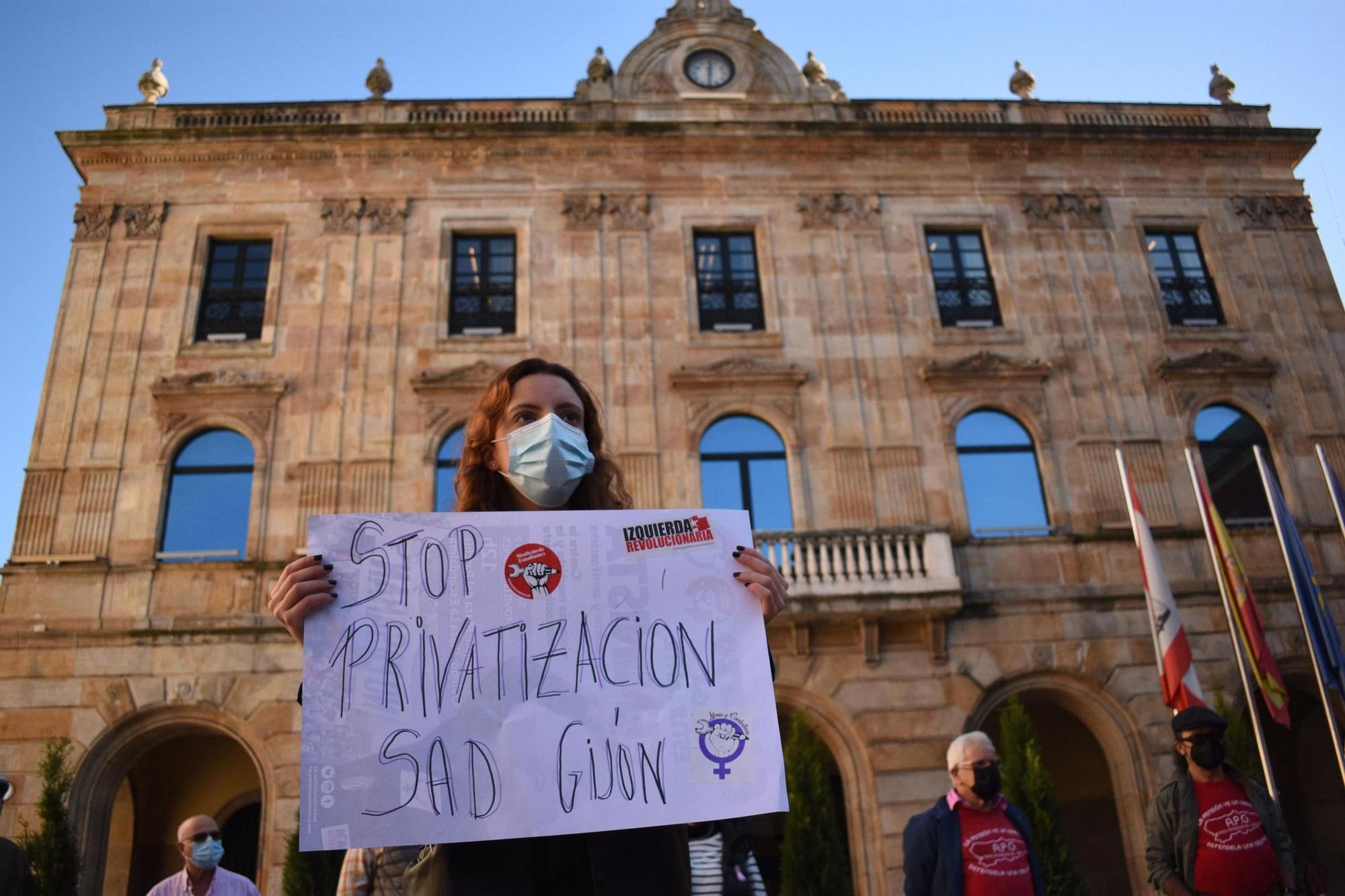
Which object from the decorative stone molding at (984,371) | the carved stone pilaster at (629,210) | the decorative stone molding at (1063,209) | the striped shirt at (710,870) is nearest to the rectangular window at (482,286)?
the carved stone pilaster at (629,210)

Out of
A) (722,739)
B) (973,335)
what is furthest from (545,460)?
(973,335)

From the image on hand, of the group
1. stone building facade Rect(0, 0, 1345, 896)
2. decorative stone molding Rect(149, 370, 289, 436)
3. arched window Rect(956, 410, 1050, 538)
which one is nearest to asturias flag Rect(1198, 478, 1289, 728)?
stone building facade Rect(0, 0, 1345, 896)

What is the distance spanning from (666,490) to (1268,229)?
1308 centimetres

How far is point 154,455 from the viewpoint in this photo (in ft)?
52.1

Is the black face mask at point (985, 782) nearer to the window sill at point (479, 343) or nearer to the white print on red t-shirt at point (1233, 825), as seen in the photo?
the white print on red t-shirt at point (1233, 825)

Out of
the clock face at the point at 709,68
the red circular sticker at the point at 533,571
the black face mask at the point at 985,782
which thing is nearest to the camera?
the red circular sticker at the point at 533,571

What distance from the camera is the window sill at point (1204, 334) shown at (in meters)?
17.7

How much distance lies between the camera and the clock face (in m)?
19.9

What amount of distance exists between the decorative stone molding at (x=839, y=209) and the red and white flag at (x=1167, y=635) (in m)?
7.51

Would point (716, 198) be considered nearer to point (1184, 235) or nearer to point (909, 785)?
point (1184, 235)

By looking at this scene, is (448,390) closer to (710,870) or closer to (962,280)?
(962,280)

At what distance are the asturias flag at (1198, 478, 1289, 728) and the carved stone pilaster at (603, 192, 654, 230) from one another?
10.6 m

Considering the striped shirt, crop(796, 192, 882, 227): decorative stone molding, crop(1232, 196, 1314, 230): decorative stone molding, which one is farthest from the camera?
crop(1232, 196, 1314, 230): decorative stone molding

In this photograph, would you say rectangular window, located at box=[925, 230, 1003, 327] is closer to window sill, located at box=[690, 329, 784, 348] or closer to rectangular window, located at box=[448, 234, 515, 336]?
window sill, located at box=[690, 329, 784, 348]
